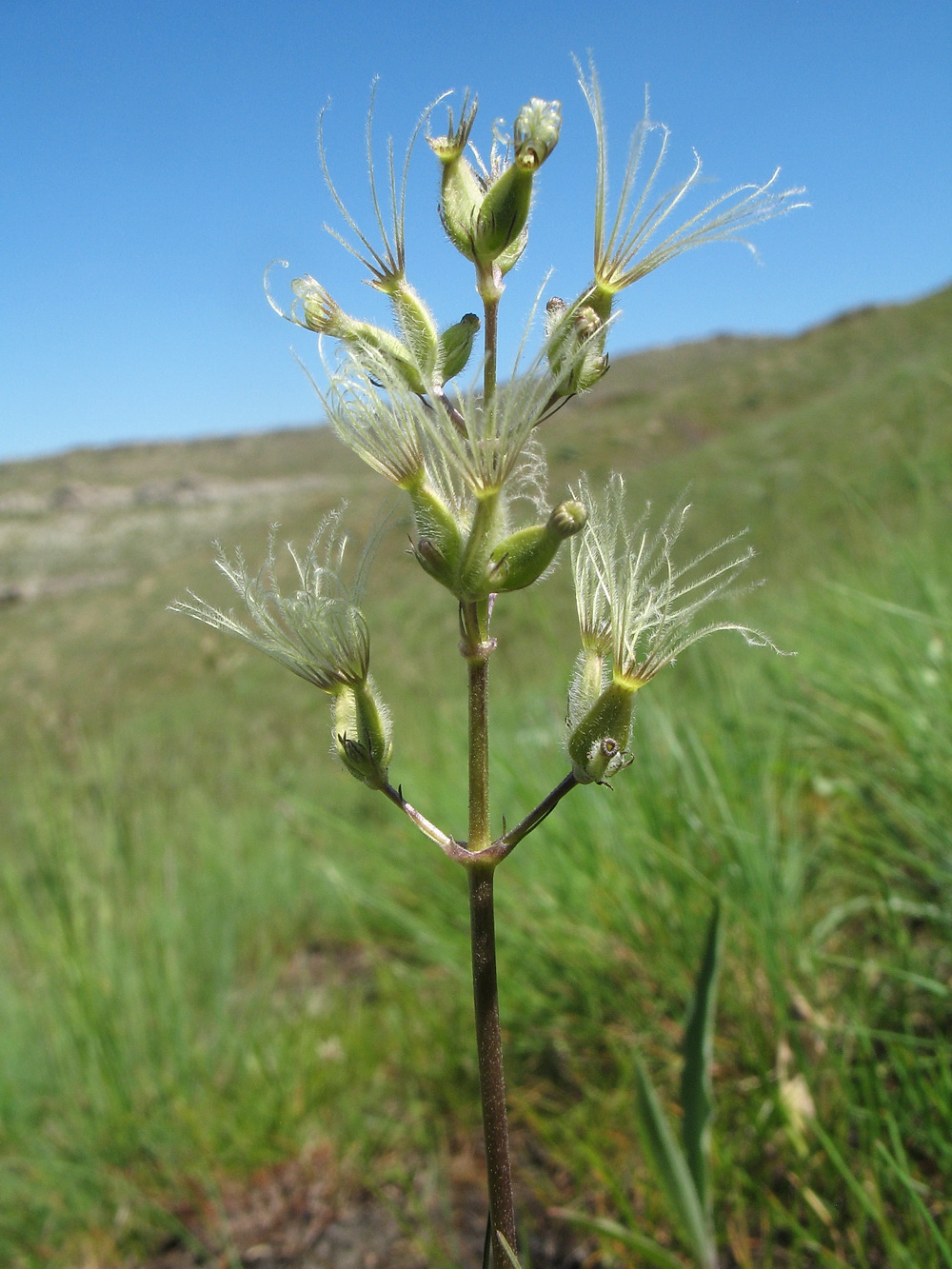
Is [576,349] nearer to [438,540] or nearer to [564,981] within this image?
[438,540]

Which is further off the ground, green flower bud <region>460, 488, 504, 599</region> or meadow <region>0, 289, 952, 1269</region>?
green flower bud <region>460, 488, 504, 599</region>

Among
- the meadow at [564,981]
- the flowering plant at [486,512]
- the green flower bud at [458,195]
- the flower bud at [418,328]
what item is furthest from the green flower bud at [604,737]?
the meadow at [564,981]

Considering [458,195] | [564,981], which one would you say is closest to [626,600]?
[458,195]

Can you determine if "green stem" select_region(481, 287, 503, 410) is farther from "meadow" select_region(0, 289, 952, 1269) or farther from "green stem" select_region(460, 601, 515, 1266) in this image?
"meadow" select_region(0, 289, 952, 1269)

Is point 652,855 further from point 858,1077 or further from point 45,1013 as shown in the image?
point 45,1013

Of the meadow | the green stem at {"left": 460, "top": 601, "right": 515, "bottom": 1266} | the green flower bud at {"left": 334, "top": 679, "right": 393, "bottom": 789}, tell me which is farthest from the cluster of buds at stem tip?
the meadow

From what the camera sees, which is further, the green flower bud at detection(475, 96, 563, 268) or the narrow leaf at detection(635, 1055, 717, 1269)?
the narrow leaf at detection(635, 1055, 717, 1269)

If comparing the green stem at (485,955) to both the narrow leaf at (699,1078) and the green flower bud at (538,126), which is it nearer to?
the narrow leaf at (699,1078)
